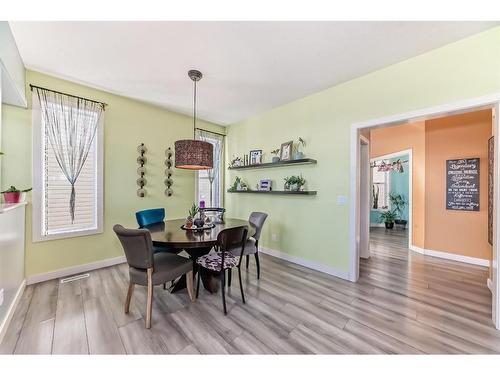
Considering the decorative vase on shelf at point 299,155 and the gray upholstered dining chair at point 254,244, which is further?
the decorative vase on shelf at point 299,155

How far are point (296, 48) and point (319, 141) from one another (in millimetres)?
1400

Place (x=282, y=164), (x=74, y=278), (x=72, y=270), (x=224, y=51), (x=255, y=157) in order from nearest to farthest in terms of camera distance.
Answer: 1. (x=224, y=51)
2. (x=74, y=278)
3. (x=72, y=270)
4. (x=282, y=164)
5. (x=255, y=157)

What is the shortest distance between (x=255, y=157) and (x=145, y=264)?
279 centimetres

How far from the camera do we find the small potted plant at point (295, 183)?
3.34 metres

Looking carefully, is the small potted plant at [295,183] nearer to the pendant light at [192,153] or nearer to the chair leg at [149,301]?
the pendant light at [192,153]

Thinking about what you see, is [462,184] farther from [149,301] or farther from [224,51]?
[149,301]

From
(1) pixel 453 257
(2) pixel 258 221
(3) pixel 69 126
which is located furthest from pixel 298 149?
(3) pixel 69 126

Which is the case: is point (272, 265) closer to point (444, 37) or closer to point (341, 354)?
point (341, 354)

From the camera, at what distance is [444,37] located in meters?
1.99

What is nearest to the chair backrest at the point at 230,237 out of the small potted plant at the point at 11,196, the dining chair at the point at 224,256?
the dining chair at the point at 224,256

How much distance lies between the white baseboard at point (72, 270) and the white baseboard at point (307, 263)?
2491 mm

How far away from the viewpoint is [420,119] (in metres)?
2.34

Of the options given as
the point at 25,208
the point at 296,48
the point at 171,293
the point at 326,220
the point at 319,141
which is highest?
the point at 296,48
